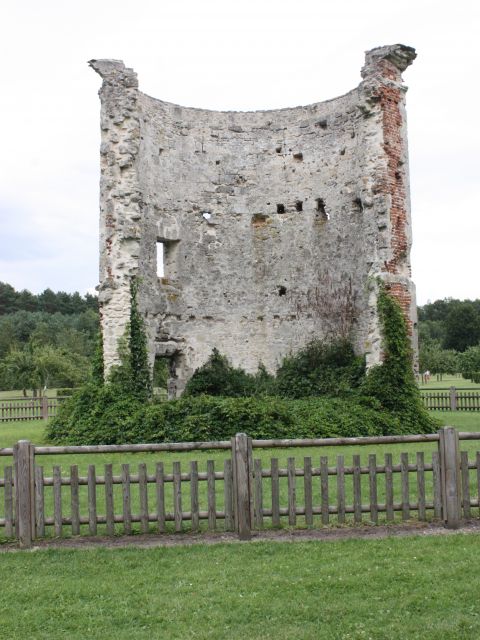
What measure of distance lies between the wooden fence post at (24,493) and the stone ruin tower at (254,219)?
10.4 meters

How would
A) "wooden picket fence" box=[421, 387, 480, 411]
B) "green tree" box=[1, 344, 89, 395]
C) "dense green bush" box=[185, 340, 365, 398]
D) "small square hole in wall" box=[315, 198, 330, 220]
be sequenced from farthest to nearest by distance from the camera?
"green tree" box=[1, 344, 89, 395] → "wooden picket fence" box=[421, 387, 480, 411] → "small square hole in wall" box=[315, 198, 330, 220] → "dense green bush" box=[185, 340, 365, 398]

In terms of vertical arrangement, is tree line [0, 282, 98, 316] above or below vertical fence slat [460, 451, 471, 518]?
above

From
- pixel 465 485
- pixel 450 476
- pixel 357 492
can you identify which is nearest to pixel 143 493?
pixel 357 492

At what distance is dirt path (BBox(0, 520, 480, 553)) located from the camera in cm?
729

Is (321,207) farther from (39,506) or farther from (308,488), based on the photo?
(39,506)

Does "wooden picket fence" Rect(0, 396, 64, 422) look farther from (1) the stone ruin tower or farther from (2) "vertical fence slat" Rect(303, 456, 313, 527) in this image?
(2) "vertical fence slat" Rect(303, 456, 313, 527)

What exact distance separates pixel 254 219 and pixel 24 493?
50.0ft

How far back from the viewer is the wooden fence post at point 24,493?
7281 millimetres

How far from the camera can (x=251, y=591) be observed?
227 inches

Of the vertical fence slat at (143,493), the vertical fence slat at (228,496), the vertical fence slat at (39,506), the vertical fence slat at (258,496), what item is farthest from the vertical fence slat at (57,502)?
the vertical fence slat at (258,496)

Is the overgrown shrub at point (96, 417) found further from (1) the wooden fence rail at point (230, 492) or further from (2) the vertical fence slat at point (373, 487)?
(2) the vertical fence slat at point (373, 487)

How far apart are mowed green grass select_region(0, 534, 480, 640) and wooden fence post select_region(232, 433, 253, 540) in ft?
1.10

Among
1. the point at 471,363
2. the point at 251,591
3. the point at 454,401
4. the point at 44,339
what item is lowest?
the point at 251,591

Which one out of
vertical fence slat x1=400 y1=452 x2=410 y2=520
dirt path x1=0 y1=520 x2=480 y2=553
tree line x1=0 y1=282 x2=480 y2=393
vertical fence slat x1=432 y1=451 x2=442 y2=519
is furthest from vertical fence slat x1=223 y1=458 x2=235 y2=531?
tree line x1=0 y1=282 x2=480 y2=393
